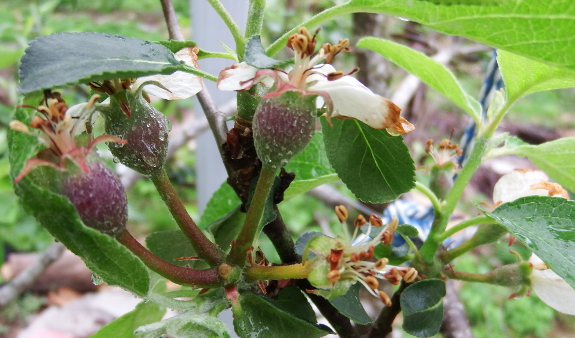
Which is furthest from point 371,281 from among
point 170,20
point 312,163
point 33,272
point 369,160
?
point 33,272

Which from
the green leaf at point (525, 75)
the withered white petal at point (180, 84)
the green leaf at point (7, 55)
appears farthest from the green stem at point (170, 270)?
the green leaf at point (7, 55)

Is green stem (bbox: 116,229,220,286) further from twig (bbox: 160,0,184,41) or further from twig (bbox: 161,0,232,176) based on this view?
twig (bbox: 160,0,184,41)

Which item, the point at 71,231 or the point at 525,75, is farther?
the point at 525,75

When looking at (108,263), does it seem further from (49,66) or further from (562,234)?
(562,234)

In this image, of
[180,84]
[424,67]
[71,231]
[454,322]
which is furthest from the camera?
[454,322]

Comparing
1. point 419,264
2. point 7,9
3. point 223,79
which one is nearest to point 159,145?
point 223,79

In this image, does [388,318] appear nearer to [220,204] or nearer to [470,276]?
[470,276]

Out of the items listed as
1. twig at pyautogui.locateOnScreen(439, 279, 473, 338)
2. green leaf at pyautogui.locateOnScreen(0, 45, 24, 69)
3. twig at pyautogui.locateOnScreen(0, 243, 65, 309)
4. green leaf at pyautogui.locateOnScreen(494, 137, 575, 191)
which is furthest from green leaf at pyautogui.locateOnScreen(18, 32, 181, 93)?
green leaf at pyautogui.locateOnScreen(0, 45, 24, 69)
